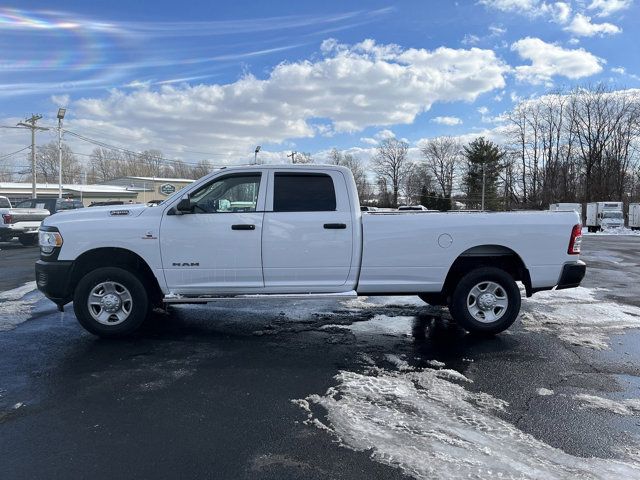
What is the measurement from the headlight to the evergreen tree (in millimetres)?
72449

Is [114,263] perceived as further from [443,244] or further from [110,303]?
[443,244]

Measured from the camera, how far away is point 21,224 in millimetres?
18062

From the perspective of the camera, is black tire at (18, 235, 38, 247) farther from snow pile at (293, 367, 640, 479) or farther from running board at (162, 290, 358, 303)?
snow pile at (293, 367, 640, 479)

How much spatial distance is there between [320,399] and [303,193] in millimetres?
2615

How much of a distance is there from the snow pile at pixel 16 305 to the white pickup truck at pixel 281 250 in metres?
1.51

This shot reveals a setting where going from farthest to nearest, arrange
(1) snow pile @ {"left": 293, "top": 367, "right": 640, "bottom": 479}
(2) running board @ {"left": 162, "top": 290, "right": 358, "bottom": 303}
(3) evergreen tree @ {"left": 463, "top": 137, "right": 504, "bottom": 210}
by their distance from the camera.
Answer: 1. (3) evergreen tree @ {"left": 463, "top": 137, "right": 504, "bottom": 210}
2. (2) running board @ {"left": 162, "top": 290, "right": 358, "bottom": 303}
3. (1) snow pile @ {"left": 293, "top": 367, "right": 640, "bottom": 479}

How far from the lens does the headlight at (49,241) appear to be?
5.47m

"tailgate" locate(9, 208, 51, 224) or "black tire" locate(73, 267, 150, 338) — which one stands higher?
"tailgate" locate(9, 208, 51, 224)

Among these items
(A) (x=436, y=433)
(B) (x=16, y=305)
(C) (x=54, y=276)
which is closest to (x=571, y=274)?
(A) (x=436, y=433)

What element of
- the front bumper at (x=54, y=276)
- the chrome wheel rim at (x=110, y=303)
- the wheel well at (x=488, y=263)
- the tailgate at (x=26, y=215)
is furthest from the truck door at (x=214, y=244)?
the tailgate at (x=26, y=215)

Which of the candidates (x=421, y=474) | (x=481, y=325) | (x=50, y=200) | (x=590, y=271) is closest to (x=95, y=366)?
(x=421, y=474)

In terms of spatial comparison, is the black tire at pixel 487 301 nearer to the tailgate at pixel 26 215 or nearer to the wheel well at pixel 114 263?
the wheel well at pixel 114 263

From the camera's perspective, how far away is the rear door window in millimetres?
5672

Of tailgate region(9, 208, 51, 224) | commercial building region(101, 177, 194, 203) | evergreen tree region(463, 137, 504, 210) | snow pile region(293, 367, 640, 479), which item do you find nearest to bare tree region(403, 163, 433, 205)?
evergreen tree region(463, 137, 504, 210)
